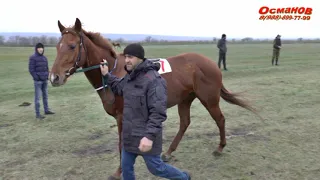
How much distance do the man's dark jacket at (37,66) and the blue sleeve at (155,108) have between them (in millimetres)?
5711

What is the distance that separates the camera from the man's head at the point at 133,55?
2.95 m

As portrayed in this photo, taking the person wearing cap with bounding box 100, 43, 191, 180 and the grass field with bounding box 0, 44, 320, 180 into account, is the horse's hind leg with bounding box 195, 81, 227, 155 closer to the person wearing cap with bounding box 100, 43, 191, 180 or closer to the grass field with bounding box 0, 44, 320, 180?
the grass field with bounding box 0, 44, 320, 180

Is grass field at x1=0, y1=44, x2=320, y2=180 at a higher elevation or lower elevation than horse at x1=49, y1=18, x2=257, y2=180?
lower

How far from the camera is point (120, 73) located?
14.1 ft

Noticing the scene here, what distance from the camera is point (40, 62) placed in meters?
7.69

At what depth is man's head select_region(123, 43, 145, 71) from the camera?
2945mm

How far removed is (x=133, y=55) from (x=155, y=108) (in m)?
0.58

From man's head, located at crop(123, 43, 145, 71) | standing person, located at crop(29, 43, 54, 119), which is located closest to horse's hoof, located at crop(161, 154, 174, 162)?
man's head, located at crop(123, 43, 145, 71)

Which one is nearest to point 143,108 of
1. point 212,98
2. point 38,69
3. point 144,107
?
point 144,107

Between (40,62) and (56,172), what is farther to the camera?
(40,62)

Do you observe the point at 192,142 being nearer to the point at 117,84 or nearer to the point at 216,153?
the point at 216,153

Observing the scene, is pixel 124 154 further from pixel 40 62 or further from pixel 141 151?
pixel 40 62

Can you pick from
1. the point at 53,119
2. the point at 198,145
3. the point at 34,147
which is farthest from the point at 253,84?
the point at 34,147

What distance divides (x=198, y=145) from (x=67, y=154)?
245 cm
